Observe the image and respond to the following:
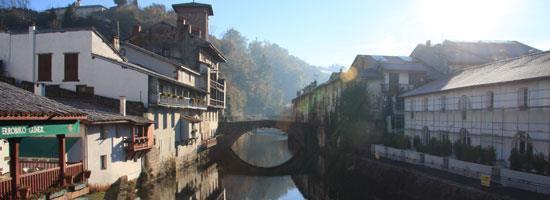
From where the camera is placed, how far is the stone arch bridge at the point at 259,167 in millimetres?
51000

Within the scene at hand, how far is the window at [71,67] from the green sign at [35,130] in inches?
657

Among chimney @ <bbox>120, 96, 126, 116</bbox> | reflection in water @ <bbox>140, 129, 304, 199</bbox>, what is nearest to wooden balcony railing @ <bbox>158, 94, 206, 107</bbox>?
chimney @ <bbox>120, 96, 126, 116</bbox>

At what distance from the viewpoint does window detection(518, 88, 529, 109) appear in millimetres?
29211

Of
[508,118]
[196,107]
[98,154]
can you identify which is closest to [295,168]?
[196,107]

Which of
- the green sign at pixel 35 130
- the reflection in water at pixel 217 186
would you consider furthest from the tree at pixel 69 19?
the green sign at pixel 35 130

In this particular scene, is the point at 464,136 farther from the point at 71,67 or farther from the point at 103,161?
the point at 71,67

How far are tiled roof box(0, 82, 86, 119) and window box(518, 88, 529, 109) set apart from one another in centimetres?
2577

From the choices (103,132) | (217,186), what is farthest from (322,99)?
(103,132)

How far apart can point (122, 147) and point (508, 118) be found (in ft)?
83.4

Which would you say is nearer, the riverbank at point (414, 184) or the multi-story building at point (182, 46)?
the riverbank at point (414, 184)

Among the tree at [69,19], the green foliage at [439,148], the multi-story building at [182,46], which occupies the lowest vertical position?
the green foliage at [439,148]

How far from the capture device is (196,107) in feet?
153

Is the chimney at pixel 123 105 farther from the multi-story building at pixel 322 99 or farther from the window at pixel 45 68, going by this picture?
the multi-story building at pixel 322 99

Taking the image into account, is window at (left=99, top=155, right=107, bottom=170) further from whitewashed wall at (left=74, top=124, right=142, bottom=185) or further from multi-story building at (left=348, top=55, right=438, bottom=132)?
multi-story building at (left=348, top=55, right=438, bottom=132)
